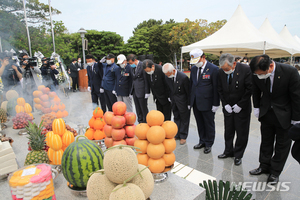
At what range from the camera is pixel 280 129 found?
9.04 feet

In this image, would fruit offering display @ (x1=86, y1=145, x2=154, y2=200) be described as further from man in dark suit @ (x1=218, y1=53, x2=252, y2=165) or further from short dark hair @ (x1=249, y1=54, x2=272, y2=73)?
man in dark suit @ (x1=218, y1=53, x2=252, y2=165)

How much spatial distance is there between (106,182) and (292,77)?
280 cm

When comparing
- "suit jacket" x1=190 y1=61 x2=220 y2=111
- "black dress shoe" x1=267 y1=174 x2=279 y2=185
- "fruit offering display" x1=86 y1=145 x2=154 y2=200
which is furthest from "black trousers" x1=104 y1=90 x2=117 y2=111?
"fruit offering display" x1=86 y1=145 x2=154 y2=200

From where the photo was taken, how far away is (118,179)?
42.2 inches

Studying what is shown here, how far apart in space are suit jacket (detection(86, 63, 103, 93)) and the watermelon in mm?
5249

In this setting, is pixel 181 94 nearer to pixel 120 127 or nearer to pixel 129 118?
pixel 129 118

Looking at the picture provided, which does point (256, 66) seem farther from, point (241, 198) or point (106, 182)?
point (106, 182)

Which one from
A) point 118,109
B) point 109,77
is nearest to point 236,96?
point 118,109

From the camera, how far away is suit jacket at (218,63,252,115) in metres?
3.26

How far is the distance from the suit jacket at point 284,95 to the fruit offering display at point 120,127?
6.81ft

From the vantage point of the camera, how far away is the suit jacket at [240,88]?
326 cm

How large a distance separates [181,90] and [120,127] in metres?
2.33

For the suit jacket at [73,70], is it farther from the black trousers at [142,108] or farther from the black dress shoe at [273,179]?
the black dress shoe at [273,179]

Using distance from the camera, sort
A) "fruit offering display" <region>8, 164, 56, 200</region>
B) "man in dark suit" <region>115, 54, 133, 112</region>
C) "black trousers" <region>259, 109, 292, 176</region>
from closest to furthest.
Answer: "fruit offering display" <region>8, 164, 56, 200</region> < "black trousers" <region>259, 109, 292, 176</region> < "man in dark suit" <region>115, 54, 133, 112</region>
